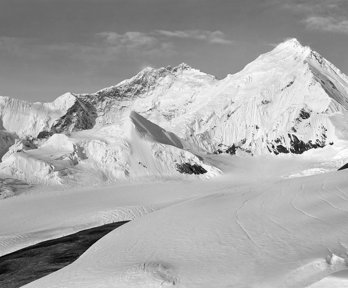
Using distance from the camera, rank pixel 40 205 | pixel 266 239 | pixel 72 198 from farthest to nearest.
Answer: pixel 72 198 < pixel 40 205 < pixel 266 239

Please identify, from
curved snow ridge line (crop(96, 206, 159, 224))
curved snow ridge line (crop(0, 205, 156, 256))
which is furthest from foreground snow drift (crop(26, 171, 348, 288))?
curved snow ridge line (crop(96, 206, 159, 224))

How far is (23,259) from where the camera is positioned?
129 feet

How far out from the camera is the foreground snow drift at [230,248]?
1795cm

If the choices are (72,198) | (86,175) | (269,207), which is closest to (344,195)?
(269,207)

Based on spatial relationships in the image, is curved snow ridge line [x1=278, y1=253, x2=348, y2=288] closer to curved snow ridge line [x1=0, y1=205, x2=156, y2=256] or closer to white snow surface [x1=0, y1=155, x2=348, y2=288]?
white snow surface [x1=0, y1=155, x2=348, y2=288]

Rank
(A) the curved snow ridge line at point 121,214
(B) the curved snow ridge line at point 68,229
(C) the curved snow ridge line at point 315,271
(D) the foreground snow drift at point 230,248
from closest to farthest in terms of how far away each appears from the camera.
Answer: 1. (C) the curved snow ridge line at point 315,271
2. (D) the foreground snow drift at point 230,248
3. (B) the curved snow ridge line at point 68,229
4. (A) the curved snow ridge line at point 121,214

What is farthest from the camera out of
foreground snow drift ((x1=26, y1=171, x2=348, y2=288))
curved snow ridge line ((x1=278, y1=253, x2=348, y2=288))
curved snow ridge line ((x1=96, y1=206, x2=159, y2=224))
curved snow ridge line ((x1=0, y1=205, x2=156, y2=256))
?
curved snow ridge line ((x1=96, y1=206, x2=159, y2=224))

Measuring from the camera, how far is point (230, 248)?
21.1 metres

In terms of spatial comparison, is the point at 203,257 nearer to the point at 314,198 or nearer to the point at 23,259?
the point at 314,198

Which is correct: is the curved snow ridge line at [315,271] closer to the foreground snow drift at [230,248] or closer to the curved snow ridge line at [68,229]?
the foreground snow drift at [230,248]

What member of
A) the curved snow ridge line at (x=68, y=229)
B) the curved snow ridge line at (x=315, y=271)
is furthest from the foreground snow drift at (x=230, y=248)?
the curved snow ridge line at (x=68, y=229)

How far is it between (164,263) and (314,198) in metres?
12.6

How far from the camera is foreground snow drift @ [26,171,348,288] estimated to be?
58.9 feet

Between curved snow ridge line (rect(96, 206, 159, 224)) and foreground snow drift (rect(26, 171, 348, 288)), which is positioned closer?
foreground snow drift (rect(26, 171, 348, 288))
